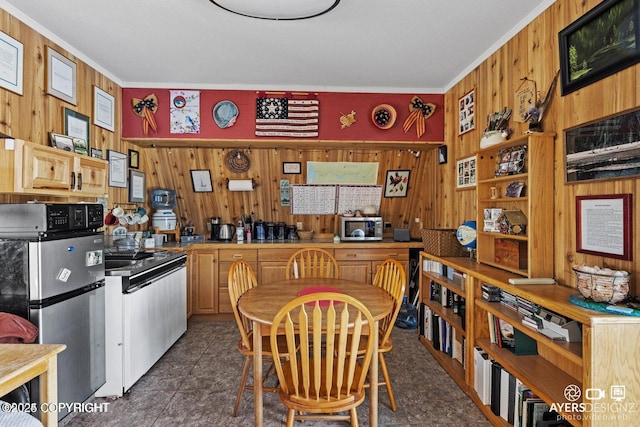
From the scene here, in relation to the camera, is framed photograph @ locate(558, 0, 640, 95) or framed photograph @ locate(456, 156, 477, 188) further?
framed photograph @ locate(456, 156, 477, 188)

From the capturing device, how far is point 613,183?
1.72 m

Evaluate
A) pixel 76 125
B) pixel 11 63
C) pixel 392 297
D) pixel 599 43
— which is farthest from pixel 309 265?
pixel 11 63

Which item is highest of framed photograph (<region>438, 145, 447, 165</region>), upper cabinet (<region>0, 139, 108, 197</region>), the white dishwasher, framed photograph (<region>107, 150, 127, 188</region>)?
framed photograph (<region>438, 145, 447, 165</region>)

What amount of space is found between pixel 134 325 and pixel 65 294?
1.89 feet

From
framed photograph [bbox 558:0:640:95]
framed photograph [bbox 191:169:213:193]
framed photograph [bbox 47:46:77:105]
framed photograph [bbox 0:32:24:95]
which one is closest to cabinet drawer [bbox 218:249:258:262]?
framed photograph [bbox 191:169:213:193]

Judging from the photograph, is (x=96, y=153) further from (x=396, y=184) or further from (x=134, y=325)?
(x=396, y=184)

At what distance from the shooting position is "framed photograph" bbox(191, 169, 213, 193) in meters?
4.25

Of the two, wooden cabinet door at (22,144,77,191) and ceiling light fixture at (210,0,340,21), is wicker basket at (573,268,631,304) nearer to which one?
ceiling light fixture at (210,0,340,21)

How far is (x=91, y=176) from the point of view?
2.68 metres

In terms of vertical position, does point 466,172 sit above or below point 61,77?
below

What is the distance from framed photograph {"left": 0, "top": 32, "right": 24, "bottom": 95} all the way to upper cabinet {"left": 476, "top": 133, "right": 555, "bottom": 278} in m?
3.36

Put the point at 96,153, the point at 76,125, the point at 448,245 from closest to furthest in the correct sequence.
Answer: the point at 76,125, the point at 448,245, the point at 96,153

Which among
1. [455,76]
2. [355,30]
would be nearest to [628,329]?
[355,30]

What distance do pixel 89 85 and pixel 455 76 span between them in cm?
353
